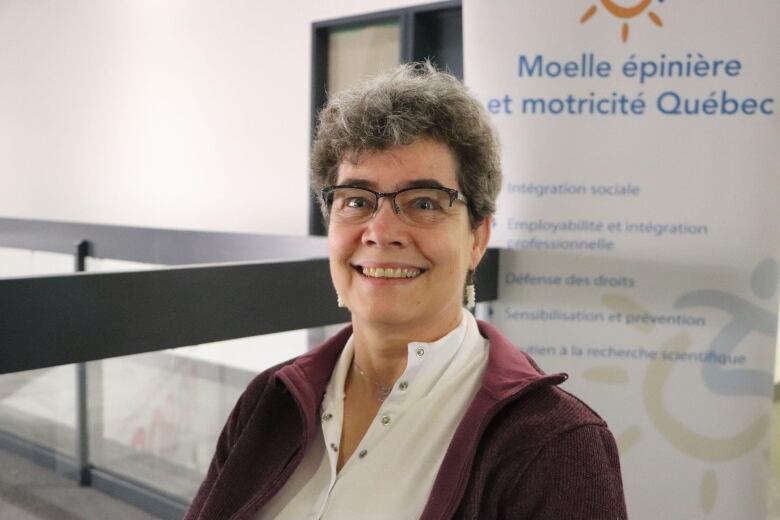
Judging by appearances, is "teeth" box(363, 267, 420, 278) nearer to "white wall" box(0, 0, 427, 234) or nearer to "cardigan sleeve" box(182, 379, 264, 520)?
"cardigan sleeve" box(182, 379, 264, 520)

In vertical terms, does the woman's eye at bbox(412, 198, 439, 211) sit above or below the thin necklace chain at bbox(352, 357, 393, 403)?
above

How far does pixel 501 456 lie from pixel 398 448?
0.58 feet

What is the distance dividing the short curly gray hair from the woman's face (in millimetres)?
20

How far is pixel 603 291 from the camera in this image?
2422mm

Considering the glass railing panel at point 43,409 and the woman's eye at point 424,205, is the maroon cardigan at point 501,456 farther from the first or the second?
the glass railing panel at point 43,409

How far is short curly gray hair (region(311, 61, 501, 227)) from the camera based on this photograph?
49.9 inches

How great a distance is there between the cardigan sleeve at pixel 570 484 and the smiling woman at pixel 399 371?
0.4 inches

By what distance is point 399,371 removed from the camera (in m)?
1.33

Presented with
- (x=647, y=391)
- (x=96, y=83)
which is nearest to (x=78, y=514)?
(x=647, y=391)

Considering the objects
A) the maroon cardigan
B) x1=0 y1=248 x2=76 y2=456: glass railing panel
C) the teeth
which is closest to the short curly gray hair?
the teeth

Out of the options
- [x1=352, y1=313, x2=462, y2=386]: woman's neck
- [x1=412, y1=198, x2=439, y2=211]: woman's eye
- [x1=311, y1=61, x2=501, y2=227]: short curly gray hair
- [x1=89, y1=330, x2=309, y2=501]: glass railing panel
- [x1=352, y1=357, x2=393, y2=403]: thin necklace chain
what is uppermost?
[x1=311, y1=61, x2=501, y2=227]: short curly gray hair

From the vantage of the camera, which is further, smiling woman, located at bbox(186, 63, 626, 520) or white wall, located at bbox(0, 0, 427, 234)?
white wall, located at bbox(0, 0, 427, 234)

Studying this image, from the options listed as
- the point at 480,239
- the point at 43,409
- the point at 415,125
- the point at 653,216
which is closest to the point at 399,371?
the point at 480,239

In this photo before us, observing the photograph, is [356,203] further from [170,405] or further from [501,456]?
[170,405]
